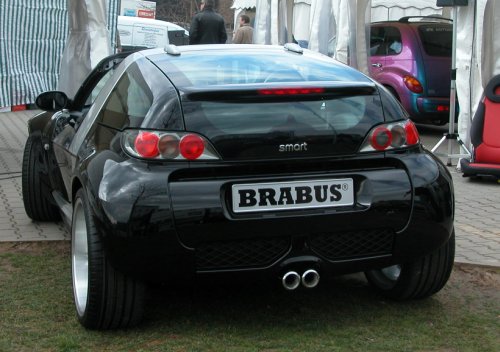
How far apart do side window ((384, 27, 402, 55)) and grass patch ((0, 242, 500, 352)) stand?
8.46 metres

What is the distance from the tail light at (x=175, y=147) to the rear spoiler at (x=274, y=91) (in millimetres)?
219

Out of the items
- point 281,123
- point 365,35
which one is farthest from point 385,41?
point 281,123

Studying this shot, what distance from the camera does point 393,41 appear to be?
13.4m

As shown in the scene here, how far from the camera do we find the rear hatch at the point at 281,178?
3791 millimetres

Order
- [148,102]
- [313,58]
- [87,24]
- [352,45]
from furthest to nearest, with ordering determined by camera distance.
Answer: [352,45], [87,24], [313,58], [148,102]

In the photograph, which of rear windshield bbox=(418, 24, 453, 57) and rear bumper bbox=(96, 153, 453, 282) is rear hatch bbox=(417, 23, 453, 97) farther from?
rear bumper bbox=(96, 153, 453, 282)

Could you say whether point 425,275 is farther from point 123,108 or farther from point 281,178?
point 123,108

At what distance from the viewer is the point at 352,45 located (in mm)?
11359

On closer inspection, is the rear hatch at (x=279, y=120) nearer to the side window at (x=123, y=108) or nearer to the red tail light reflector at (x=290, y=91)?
the red tail light reflector at (x=290, y=91)

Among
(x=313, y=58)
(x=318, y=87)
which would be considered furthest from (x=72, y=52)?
(x=318, y=87)

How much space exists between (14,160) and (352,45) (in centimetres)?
460

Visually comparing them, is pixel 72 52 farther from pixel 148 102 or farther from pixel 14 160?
pixel 148 102

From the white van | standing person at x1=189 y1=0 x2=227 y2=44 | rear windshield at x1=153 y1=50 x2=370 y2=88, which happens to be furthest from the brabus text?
the white van

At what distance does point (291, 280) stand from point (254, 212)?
0.39 m
